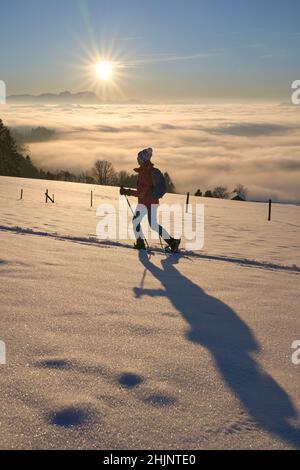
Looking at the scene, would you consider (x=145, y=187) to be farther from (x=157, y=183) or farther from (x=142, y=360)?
(x=142, y=360)

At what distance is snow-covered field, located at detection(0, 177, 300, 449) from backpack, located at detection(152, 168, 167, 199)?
279 cm

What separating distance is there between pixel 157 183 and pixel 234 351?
18.1 ft

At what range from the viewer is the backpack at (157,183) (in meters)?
8.45

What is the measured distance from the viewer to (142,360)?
3055 mm

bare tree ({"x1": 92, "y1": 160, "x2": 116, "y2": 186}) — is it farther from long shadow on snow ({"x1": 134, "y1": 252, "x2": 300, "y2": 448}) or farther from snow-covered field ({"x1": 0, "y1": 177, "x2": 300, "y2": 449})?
long shadow on snow ({"x1": 134, "y1": 252, "x2": 300, "y2": 448})

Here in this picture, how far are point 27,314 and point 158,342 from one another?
3.97 ft

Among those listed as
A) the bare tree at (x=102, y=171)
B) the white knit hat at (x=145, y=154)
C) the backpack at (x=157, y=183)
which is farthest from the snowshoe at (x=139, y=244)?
the bare tree at (x=102, y=171)

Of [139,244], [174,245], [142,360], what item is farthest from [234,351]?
[139,244]

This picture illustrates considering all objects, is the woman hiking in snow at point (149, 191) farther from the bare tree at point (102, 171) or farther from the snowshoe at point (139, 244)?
the bare tree at point (102, 171)

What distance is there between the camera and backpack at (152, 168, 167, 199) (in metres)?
8.45

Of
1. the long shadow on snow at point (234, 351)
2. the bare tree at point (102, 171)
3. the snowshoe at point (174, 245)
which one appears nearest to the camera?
the long shadow on snow at point (234, 351)

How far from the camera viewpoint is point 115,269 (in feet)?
20.5

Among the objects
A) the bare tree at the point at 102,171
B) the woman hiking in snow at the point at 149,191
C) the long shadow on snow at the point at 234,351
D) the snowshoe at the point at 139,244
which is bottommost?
the long shadow on snow at the point at 234,351

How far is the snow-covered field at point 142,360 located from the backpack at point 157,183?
2.79 m
